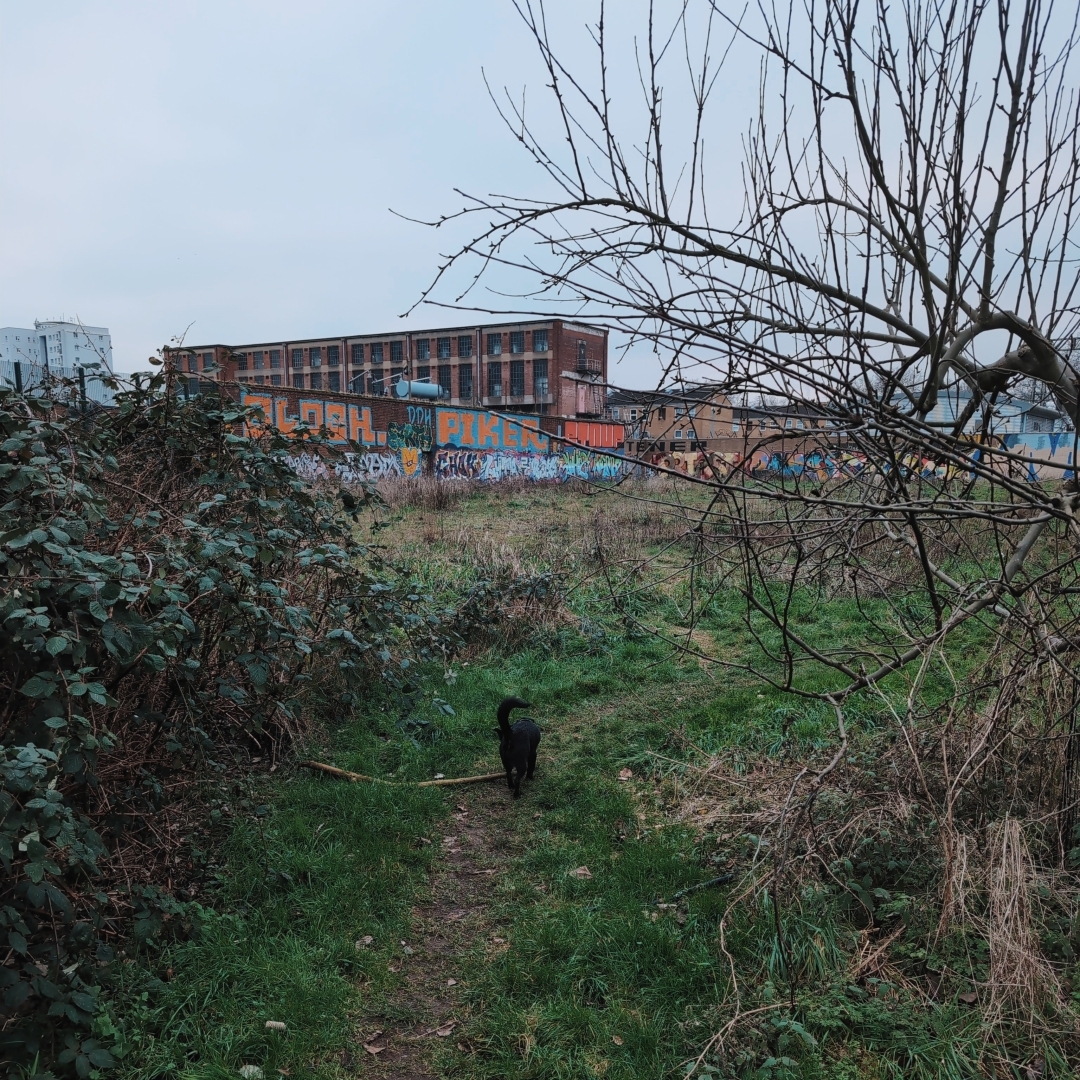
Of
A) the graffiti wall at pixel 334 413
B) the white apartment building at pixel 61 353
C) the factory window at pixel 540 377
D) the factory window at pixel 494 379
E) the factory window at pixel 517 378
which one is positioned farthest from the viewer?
the factory window at pixel 494 379

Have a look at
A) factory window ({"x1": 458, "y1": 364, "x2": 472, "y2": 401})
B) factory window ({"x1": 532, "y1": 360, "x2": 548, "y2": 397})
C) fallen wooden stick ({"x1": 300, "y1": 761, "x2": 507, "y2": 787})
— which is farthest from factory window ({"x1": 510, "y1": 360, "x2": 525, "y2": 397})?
fallen wooden stick ({"x1": 300, "y1": 761, "x2": 507, "y2": 787})

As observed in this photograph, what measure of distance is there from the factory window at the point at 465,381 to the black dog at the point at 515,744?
191 feet

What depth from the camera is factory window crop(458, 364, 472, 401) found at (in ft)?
203

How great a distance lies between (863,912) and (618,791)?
1.87 m

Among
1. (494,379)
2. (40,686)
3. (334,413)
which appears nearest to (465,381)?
(494,379)

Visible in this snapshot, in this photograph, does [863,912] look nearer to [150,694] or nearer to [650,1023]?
[650,1023]

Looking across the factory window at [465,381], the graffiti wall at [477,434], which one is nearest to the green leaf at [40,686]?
the graffiti wall at [477,434]

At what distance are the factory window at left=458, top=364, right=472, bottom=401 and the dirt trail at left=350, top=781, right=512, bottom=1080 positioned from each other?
5868cm

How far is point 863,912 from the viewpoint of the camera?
3.31 meters

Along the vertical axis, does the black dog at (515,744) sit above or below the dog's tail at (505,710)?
below

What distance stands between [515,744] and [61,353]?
3.89 meters

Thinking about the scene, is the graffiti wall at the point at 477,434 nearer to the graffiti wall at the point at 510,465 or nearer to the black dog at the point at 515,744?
the graffiti wall at the point at 510,465

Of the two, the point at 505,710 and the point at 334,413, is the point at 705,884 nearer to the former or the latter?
the point at 505,710

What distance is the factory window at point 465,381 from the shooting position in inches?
2431
